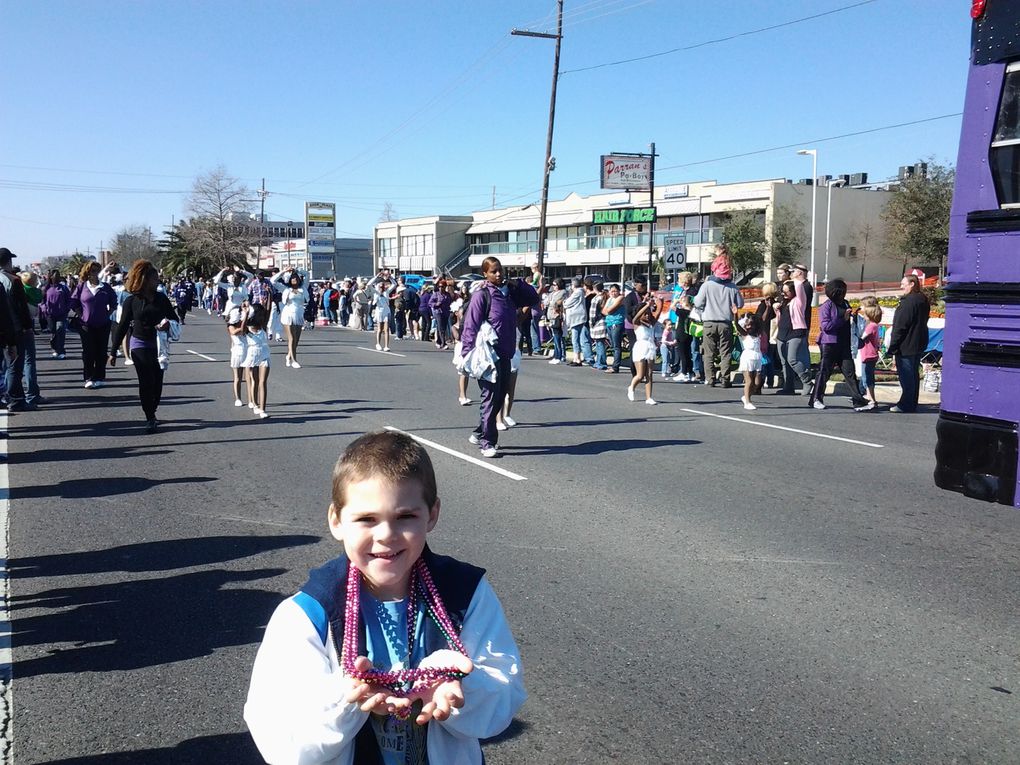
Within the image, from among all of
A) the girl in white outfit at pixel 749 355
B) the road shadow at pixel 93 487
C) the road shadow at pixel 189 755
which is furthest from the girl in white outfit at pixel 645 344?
the road shadow at pixel 189 755

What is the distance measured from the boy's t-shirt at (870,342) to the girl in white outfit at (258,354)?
352 inches

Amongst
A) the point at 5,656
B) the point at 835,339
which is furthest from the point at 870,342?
the point at 5,656

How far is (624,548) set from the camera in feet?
21.7

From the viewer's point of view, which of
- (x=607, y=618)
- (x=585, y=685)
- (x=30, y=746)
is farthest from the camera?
(x=607, y=618)

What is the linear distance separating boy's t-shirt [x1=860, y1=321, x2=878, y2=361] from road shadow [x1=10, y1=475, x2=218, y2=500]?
1021 cm

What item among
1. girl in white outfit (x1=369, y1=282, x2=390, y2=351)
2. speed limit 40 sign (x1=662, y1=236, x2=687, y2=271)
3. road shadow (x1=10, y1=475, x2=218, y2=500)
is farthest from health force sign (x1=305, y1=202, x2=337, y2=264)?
road shadow (x1=10, y1=475, x2=218, y2=500)

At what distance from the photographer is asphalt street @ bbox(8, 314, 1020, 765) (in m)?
3.96

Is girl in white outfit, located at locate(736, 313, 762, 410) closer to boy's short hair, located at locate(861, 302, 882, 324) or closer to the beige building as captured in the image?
boy's short hair, located at locate(861, 302, 882, 324)

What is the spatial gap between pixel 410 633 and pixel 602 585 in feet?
12.2

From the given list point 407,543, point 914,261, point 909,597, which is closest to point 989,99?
point 909,597

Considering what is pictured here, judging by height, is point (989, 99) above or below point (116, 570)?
above

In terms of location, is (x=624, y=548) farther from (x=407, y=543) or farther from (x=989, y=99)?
(x=407, y=543)

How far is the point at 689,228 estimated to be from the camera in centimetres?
6122

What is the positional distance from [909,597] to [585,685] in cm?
235
